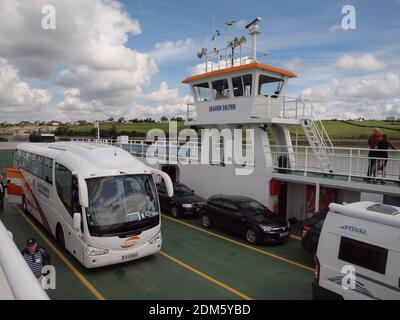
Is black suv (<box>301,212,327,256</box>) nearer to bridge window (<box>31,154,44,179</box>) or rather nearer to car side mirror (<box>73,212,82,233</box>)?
car side mirror (<box>73,212,82,233</box>)

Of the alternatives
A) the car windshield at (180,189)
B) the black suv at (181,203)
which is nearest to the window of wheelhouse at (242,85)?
the car windshield at (180,189)

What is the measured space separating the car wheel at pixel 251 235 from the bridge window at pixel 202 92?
840cm

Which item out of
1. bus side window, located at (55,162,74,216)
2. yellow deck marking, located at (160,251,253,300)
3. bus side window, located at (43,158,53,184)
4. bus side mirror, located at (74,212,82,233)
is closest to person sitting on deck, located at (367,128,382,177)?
yellow deck marking, located at (160,251,253,300)

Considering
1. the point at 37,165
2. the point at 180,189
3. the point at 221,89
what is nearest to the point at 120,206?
the point at 37,165

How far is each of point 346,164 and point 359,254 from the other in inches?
328

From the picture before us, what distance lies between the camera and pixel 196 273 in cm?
916

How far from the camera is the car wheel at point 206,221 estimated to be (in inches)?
542

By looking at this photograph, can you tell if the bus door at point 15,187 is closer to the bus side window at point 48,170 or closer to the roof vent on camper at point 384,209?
the bus side window at point 48,170

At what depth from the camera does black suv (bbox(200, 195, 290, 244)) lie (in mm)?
11547

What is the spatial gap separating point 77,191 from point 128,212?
155cm

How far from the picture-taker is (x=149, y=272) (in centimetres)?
910

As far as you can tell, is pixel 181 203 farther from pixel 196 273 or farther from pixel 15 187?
pixel 15 187

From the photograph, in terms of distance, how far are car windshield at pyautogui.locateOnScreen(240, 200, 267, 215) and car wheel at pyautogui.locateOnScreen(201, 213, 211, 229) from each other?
70.5 inches
